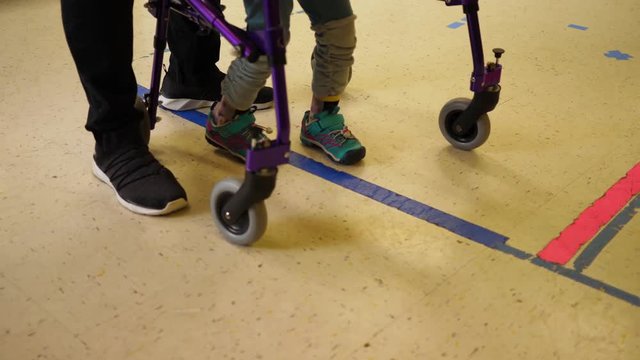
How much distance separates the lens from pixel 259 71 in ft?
4.29

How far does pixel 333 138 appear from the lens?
150 cm

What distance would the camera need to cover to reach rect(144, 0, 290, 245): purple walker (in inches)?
41.1

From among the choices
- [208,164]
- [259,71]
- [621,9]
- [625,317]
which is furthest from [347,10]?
[621,9]

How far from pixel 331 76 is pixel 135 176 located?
49 cm

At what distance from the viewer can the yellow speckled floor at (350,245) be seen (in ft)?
3.29

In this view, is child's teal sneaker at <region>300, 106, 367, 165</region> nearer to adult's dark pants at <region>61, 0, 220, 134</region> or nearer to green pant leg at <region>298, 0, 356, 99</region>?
green pant leg at <region>298, 0, 356, 99</region>

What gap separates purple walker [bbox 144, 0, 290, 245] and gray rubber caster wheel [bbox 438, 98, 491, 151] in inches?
23.1

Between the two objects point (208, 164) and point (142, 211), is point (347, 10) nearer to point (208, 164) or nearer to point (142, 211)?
point (208, 164)

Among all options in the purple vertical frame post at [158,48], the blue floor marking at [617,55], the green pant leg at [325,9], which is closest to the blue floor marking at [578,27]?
the blue floor marking at [617,55]

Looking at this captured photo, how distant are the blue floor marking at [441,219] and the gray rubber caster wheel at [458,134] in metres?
0.27

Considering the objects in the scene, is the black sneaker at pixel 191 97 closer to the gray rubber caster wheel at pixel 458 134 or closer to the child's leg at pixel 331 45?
the child's leg at pixel 331 45

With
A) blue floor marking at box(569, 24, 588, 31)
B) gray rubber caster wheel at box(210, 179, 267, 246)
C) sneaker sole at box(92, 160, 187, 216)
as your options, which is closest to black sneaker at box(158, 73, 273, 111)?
sneaker sole at box(92, 160, 187, 216)

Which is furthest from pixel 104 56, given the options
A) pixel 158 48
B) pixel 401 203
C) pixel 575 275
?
pixel 575 275

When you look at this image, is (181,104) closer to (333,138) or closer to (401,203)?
(333,138)
